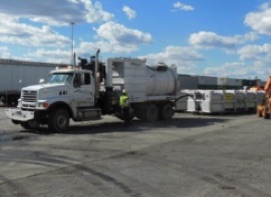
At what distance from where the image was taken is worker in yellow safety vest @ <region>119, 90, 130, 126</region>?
2325cm

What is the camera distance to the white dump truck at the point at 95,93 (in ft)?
66.9

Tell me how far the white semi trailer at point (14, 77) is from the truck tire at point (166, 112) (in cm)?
1863

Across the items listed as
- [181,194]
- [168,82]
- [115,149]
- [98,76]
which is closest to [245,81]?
[168,82]

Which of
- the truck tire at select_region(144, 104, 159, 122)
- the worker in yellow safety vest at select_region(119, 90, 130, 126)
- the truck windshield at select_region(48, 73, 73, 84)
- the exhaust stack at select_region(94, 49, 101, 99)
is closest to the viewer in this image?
the truck windshield at select_region(48, 73, 73, 84)

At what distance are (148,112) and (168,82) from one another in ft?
7.60

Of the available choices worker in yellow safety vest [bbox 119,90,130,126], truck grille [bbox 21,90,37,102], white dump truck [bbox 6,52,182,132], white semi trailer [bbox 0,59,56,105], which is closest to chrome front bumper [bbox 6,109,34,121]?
white dump truck [bbox 6,52,182,132]

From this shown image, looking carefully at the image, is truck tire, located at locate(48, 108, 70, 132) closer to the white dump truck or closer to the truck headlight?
the white dump truck

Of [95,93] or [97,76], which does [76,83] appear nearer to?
[95,93]

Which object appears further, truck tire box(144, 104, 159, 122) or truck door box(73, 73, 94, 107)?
truck tire box(144, 104, 159, 122)

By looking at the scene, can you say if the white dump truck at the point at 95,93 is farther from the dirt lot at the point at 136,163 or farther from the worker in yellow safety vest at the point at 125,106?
the dirt lot at the point at 136,163

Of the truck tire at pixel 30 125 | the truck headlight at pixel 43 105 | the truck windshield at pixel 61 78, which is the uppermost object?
A: the truck windshield at pixel 61 78

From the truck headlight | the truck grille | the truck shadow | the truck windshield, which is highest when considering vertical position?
the truck windshield

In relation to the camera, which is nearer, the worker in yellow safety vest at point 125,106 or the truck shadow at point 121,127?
the truck shadow at point 121,127

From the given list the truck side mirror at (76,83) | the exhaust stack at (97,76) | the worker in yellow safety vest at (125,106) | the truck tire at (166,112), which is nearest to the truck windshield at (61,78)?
the truck side mirror at (76,83)
